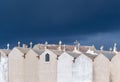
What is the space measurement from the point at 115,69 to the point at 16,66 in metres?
11.0

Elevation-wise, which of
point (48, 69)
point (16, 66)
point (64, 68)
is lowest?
point (48, 69)

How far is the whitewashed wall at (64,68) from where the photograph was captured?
1253 inches

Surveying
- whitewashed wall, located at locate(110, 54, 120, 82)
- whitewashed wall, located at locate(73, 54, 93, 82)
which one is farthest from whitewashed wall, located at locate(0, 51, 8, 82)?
whitewashed wall, located at locate(110, 54, 120, 82)

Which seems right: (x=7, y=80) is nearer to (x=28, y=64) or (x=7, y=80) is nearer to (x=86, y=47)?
(x=28, y=64)

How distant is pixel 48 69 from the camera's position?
33406 mm

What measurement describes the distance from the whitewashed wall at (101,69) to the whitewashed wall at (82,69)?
1.66 feet

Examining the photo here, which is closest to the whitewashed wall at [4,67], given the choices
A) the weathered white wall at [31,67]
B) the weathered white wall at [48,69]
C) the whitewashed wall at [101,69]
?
the weathered white wall at [31,67]

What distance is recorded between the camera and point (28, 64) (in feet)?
115

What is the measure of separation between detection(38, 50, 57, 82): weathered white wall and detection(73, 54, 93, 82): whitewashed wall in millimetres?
2269

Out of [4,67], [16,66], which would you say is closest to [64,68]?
[16,66]

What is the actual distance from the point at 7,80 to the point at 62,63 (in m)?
7.29

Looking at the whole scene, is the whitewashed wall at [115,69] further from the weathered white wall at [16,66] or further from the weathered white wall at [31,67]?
the weathered white wall at [16,66]

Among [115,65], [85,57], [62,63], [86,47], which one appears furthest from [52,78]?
[86,47]

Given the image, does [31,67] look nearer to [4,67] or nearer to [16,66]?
[16,66]
